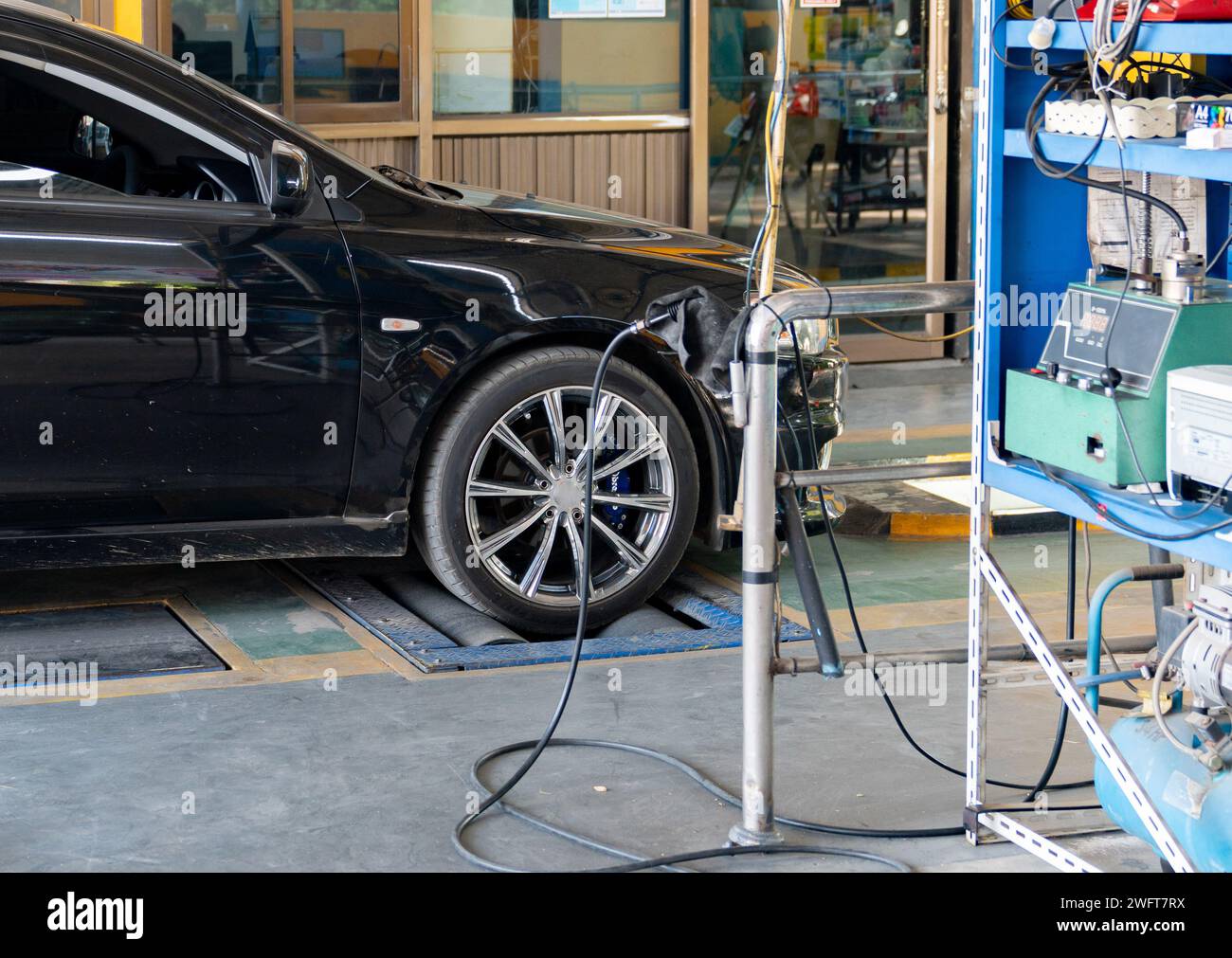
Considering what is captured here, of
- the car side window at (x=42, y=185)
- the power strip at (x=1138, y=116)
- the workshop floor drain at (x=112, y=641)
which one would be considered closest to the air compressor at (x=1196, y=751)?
the power strip at (x=1138, y=116)

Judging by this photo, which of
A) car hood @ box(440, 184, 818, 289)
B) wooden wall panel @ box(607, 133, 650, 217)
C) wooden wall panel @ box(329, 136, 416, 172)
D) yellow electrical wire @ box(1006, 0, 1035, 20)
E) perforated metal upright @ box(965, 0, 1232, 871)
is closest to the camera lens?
perforated metal upright @ box(965, 0, 1232, 871)

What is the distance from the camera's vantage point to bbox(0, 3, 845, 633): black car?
5125 mm

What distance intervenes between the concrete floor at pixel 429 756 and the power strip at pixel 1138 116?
158cm

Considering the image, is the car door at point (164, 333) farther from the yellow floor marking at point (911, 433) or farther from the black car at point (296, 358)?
the yellow floor marking at point (911, 433)

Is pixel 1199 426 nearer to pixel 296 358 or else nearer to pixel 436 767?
pixel 436 767

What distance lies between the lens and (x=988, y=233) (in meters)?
3.63

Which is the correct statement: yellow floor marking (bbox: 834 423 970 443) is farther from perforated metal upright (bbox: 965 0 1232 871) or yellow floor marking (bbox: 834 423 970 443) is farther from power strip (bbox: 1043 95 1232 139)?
power strip (bbox: 1043 95 1232 139)

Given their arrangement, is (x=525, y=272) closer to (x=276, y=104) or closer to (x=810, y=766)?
(x=810, y=766)

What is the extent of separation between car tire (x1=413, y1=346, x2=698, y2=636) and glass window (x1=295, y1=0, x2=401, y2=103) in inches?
159

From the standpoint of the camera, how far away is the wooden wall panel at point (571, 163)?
30.5ft

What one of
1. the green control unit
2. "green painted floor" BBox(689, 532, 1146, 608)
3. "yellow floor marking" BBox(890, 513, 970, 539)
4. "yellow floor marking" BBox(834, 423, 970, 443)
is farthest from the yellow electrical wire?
"yellow floor marking" BBox(834, 423, 970, 443)
